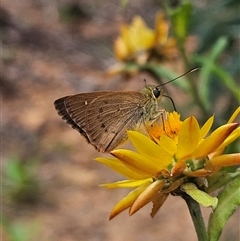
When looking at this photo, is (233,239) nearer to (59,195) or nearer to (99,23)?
(59,195)

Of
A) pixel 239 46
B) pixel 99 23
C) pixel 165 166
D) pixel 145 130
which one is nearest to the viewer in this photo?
pixel 165 166

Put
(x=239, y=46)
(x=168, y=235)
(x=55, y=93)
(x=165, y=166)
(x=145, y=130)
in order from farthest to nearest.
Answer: (x=55, y=93), (x=168, y=235), (x=239, y=46), (x=145, y=130), (x=165, y=166)

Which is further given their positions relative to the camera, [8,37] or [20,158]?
[8,37]

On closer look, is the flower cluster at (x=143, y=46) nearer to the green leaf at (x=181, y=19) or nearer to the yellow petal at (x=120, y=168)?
the green leaf at (x=181, y=19)

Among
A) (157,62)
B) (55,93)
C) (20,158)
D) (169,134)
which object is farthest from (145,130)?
(55,93)

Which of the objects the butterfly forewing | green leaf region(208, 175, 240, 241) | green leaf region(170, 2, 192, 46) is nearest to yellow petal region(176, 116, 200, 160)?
green leaf region(208, 175, 240, 241)

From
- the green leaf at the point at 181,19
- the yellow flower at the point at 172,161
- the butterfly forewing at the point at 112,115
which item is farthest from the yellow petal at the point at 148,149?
the green leaf at the point at 181,19
